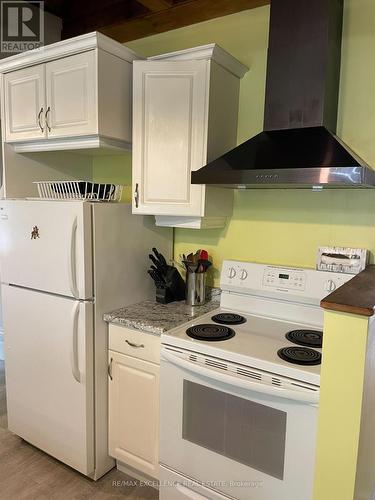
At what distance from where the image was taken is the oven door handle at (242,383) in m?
1.35

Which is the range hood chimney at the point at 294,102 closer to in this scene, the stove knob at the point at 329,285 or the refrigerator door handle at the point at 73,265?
the stove knob at the point at 329,285

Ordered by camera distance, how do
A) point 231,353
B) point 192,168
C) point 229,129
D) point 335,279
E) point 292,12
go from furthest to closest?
point 229,129 < point 192,168 < point 335,279 < point 292,12 < point 231,353

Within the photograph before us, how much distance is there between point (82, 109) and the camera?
1981 millimetres

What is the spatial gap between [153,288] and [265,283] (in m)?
0.72

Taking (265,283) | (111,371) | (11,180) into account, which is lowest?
(111,371)

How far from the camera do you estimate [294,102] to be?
1.70m

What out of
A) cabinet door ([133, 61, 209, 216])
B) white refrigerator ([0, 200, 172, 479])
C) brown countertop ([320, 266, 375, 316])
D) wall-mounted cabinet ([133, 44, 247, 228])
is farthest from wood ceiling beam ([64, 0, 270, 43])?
brown countertop ([320, 266, 375, 316])

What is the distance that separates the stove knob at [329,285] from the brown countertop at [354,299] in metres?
0.32

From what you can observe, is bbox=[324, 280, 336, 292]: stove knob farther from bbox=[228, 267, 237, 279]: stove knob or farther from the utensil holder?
the utensil holder

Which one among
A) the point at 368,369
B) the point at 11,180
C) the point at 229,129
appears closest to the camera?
the point at 368,369

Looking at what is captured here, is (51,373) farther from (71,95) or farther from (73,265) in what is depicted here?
(71,95)

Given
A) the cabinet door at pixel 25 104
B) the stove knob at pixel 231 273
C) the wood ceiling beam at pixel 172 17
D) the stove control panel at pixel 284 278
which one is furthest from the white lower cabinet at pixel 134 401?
the wood ceiling beam at pixel 172 17

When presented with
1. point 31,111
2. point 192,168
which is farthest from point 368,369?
point 31,111

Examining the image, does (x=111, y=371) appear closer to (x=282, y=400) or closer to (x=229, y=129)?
(x=282, y=400)
